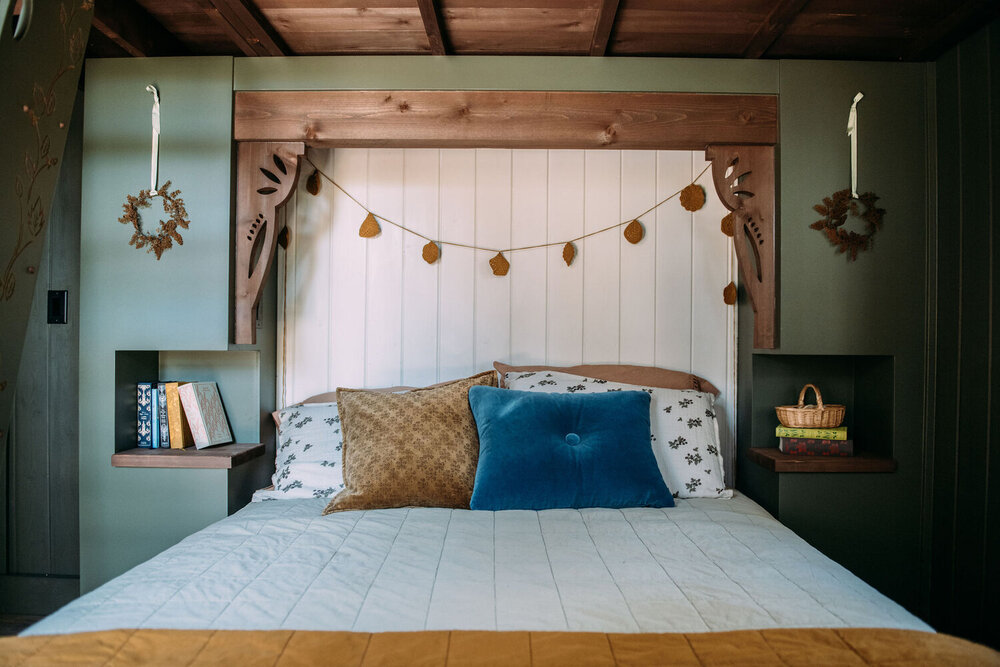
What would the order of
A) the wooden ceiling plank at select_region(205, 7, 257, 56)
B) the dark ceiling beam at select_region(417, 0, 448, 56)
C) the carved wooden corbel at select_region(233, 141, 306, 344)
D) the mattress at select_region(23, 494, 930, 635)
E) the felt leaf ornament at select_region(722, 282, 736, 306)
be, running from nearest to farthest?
1. the mattress at select_region(23, 494, 930, 635)
2. the dark ceiling beam at select_region(417, 0, 448, 56)
3. the wooden ceiling plank at select_region(205, 7, 257, 56)
4. the carved wooden corbel at select_region(233, 141, 306, 344)
5. the felt leaf ornament at select_region(722, 282, 736, 306)

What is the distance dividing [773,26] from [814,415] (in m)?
1.44

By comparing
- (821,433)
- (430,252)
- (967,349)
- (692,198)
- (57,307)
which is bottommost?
(821,433)

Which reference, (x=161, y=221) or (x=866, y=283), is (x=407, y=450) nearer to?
(x=161, y=221)

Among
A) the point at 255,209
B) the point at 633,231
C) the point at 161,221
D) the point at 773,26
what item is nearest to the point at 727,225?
the point at 633,231

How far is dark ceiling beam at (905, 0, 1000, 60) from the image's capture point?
2.11m

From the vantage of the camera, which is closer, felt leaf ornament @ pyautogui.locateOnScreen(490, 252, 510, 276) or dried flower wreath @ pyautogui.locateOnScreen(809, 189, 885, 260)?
dried flower wreath @ pyautogui.locateOnScreen(809, 189, 885, 260)

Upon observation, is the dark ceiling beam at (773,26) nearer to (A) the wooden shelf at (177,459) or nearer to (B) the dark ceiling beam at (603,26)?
(B) the dark ceiling beam at (603,26)

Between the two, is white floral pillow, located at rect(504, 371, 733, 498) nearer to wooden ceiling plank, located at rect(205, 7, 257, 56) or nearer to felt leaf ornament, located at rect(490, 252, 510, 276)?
felt leaf ornament, located at rect(490, 252, 510, 276)

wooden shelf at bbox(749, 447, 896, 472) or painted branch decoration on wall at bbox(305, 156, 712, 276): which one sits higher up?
painted branch decoration on wall at bbox(305, 156, 712, 276)

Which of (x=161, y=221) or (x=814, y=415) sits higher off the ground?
(x=161, y=221)

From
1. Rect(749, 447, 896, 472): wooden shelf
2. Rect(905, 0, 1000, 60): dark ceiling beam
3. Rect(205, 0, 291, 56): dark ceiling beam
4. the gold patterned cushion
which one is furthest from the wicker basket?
Rect(205, 0, 291, 56): dark ceiling beam

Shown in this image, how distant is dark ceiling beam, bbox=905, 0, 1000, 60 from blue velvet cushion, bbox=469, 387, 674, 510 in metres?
1.76

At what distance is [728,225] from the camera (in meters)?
2.76

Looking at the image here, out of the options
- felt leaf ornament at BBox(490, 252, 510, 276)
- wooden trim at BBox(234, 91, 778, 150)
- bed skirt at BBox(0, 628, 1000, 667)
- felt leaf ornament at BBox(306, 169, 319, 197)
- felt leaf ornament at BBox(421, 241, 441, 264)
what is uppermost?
wooden trim at BBox(234, 91, 778, 150)
